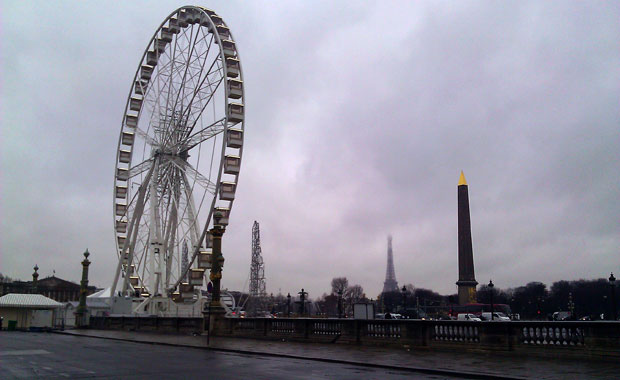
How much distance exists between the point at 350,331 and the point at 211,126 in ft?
72.6

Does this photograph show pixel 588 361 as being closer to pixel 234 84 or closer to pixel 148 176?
pixel 234 84

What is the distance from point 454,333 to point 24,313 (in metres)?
41.8

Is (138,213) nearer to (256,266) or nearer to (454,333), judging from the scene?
(454,333)

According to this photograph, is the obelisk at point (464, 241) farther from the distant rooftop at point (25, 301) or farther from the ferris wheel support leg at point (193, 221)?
the distant rooftop at point (25, 301)

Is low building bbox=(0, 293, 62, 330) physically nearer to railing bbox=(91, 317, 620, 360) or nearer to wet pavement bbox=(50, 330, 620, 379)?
railing bbox=(91, 317, 620, 360)

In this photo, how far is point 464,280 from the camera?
3784 inches

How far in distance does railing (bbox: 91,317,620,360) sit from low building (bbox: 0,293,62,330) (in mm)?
24177

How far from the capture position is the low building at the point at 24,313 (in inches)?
1933

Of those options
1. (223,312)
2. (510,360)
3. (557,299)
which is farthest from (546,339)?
(557,299)

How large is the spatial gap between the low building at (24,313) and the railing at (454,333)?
24.2 meters

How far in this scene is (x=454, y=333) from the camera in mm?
21297

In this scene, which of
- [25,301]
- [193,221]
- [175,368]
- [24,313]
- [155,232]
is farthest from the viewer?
[24,313]

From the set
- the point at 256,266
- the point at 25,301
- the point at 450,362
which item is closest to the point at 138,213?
the point at 25,301

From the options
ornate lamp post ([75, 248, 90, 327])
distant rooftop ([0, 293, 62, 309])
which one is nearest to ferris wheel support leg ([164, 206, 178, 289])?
ornate lamp post ([75, 248, 90, 327])
